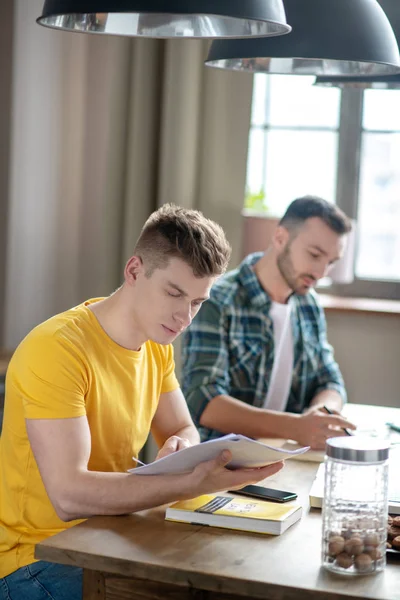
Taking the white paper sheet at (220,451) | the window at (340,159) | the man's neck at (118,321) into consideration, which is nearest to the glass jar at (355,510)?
the white paper sheet at (220,451)

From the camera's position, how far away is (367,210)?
4.09m

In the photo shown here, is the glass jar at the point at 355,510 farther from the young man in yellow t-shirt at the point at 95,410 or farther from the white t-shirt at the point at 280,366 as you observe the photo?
the white t-shirt at the point at 280,366

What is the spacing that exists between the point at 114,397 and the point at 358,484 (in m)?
0.61

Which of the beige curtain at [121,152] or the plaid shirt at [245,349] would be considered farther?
the beige curtain at [121,152]

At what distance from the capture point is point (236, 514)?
152 cm

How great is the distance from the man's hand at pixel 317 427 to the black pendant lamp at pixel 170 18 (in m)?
1.03

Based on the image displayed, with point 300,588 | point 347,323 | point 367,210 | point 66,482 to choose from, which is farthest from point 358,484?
point 367,210

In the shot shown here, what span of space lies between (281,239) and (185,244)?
1120mm

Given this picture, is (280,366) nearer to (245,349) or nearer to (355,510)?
(245,349)

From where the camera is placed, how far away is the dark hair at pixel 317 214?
2811 millimetres

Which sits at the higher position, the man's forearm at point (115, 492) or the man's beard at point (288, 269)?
the man's beard at point (288, 269)

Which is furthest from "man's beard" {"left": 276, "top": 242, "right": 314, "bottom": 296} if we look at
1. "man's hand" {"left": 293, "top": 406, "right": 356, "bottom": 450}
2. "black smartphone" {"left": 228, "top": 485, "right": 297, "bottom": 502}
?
"black smartphone" {"left": 228, "top": 485, "right": 297, "bottom": 502}

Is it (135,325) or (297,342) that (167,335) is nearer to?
(135,325)

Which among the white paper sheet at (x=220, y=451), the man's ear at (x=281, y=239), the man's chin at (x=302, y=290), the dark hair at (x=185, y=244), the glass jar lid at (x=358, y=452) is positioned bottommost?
the white paper sheet at (x=220, y=451)
